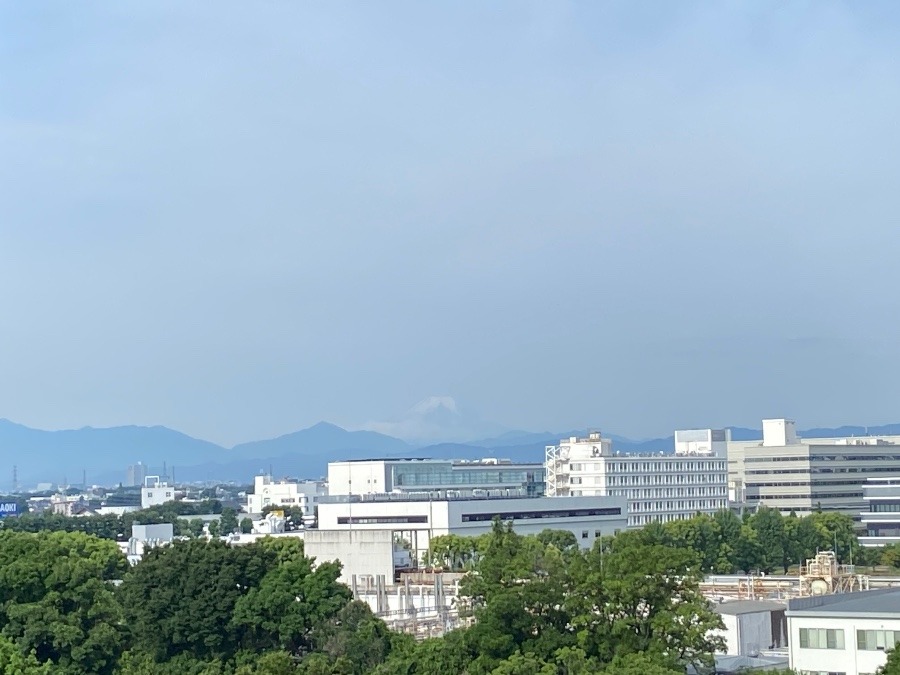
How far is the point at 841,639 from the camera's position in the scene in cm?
3222

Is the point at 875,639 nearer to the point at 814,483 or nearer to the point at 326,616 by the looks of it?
the point at 326,616

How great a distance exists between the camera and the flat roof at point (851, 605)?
32.0 meters

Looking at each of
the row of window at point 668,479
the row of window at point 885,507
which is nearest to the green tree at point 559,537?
the row of window at point 668,479

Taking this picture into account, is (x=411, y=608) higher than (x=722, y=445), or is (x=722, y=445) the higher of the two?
(x=722, y=445)

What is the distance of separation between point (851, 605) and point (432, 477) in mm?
92345

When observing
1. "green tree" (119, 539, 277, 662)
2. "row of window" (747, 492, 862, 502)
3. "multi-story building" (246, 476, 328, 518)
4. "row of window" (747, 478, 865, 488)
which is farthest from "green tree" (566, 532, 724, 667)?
"multi-story building" (246, 476, 328, 518)

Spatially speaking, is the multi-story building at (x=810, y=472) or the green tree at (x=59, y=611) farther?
the multi-story building at (x=810, y=472)

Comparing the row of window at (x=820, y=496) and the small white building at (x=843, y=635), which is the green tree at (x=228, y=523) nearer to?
the row of window at (x=820, y=496)

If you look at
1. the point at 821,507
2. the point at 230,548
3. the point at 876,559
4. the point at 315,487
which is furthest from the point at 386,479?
the point at 230,548

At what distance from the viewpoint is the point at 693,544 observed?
81.0m

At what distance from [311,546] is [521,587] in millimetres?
44044

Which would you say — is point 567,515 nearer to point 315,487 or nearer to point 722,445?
point 722,445

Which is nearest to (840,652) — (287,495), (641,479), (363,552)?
(363,552)

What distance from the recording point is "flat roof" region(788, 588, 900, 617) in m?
32.0
